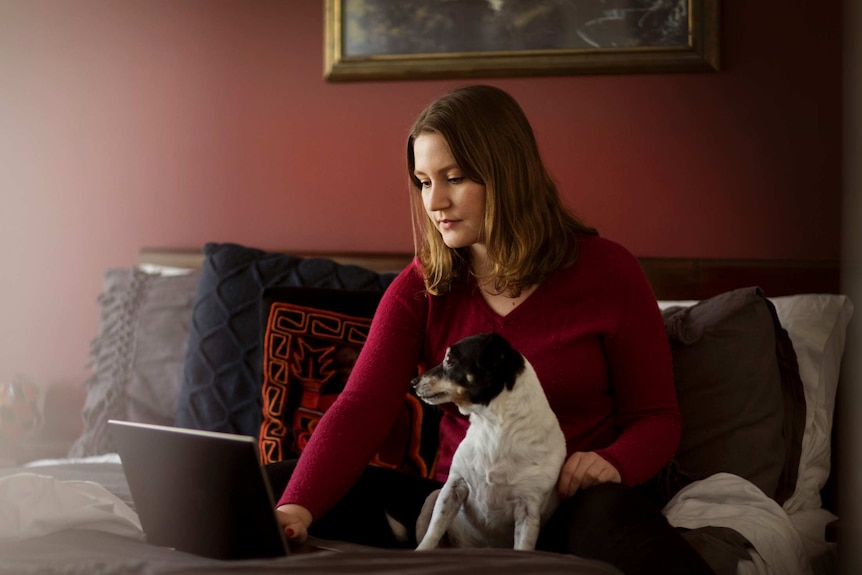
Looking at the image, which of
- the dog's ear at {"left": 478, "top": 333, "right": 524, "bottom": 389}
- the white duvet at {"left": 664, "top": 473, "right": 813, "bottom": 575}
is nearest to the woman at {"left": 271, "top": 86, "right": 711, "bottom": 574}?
the white duvet at {"left": 664, "top": 473, "right": 813, "bottom": 575}

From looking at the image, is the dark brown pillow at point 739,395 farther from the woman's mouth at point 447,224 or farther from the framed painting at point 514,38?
the framed painting at point 514,38

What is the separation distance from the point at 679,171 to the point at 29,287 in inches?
77.1

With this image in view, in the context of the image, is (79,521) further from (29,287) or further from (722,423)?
(29,287)

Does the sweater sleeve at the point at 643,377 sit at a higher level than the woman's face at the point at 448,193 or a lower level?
lower

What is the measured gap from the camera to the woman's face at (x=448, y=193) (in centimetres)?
162

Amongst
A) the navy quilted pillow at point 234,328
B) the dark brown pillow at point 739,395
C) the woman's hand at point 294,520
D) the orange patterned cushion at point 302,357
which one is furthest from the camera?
the navy quilted pillow at point 234,328

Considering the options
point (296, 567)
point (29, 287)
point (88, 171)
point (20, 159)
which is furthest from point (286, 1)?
point (296, 567)

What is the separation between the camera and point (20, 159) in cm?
290

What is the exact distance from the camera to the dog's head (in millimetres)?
1385

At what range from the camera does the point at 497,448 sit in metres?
1.41

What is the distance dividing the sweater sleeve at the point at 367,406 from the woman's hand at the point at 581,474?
1.14 feet

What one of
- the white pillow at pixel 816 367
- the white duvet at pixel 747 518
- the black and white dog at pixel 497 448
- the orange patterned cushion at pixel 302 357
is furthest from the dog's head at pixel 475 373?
the white pillow at pixel 816 367

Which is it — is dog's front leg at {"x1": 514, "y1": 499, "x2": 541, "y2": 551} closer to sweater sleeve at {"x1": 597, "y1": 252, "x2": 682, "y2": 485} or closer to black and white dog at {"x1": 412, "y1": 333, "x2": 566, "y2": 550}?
black and white dog at {"x1": 412, "y1": 333, "x2": 566, "y2": 550}

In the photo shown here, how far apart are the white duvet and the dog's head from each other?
43 centimetres
